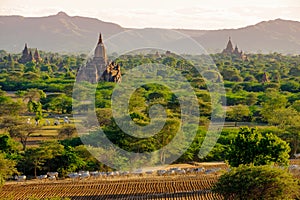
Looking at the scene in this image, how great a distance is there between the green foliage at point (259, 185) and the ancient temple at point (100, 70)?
4017cm

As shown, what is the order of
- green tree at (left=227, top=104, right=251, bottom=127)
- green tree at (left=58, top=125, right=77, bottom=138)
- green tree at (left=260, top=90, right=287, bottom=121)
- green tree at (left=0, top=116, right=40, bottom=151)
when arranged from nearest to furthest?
green tree at (left=0, top=116, right=40, bottom=151) < green tree at (left=58, top=125, right=77, bottom=138) < green tree at (left=260, top=90, right=287, bottom=121) < green tree at (left=227, top=104, right=251, bottom=127)

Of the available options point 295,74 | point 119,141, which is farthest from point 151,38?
point 119,141

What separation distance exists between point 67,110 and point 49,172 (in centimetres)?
1801

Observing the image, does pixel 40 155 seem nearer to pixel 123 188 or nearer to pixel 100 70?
pixel 123 188

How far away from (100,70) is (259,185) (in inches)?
1724

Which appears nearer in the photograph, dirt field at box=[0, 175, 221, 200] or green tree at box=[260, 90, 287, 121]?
dirt field at box=[0, 175, 221, 200]

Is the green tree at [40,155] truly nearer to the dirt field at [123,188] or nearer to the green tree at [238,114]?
the dirt field at [123,188]

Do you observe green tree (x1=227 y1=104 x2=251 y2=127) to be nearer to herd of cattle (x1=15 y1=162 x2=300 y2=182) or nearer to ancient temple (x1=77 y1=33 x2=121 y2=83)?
herd of cattle (x1=15 y1=162 x2=300 y2=182)

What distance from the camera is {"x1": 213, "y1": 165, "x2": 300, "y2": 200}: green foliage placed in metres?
12.7

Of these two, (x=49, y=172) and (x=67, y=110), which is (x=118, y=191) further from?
(x=67, y=110)

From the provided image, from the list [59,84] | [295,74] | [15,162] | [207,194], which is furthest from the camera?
[295,74]

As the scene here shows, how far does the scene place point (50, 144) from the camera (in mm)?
21500

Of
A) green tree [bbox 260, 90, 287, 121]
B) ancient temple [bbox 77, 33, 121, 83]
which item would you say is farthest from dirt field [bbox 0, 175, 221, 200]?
ancient temple [bbox 77, 33, 121, 83]

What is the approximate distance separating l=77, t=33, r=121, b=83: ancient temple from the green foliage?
40.2 m
